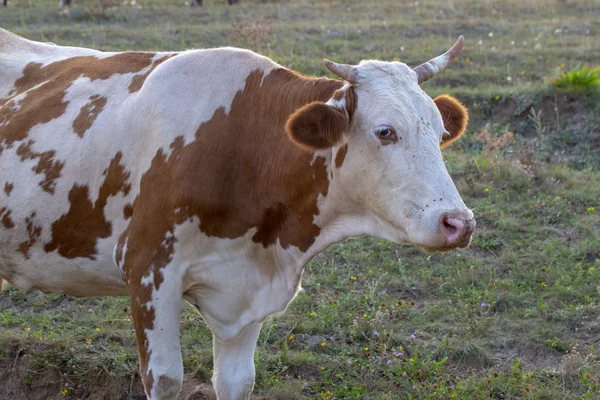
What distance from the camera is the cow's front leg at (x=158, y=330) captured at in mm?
3924

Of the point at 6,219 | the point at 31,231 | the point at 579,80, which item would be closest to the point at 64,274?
the point at 31,231

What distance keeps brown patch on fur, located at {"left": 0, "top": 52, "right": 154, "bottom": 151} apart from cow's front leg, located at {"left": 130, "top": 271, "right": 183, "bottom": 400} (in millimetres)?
1147

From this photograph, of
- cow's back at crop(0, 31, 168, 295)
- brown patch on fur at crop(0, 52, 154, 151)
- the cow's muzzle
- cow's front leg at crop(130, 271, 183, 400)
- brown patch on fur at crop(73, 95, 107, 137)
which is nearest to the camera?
the cow's muzzle

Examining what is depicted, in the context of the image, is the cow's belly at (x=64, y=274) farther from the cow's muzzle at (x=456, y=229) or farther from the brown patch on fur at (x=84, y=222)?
the cow's muzzle at (x=456, y=229)

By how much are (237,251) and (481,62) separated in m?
8.12

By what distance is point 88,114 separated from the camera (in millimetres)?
4332

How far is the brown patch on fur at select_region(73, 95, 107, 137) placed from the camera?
14.1ft

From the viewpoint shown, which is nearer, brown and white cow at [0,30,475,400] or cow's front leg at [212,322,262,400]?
brown and white cow at [0,30,475,400]

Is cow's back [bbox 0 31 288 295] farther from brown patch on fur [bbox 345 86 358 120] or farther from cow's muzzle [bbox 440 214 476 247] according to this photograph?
cow's muzzle [bbox 440 214 476 247]

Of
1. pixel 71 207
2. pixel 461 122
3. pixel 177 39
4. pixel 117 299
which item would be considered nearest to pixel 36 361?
pixel 117 299

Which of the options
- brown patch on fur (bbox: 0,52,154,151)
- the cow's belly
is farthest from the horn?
the cow's belly

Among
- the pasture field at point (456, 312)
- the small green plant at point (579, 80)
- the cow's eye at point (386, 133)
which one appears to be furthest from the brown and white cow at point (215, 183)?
the small green plant at point (579, 80)

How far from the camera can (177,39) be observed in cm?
1200

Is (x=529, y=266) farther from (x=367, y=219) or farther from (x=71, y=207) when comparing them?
(x=71, y=207)
